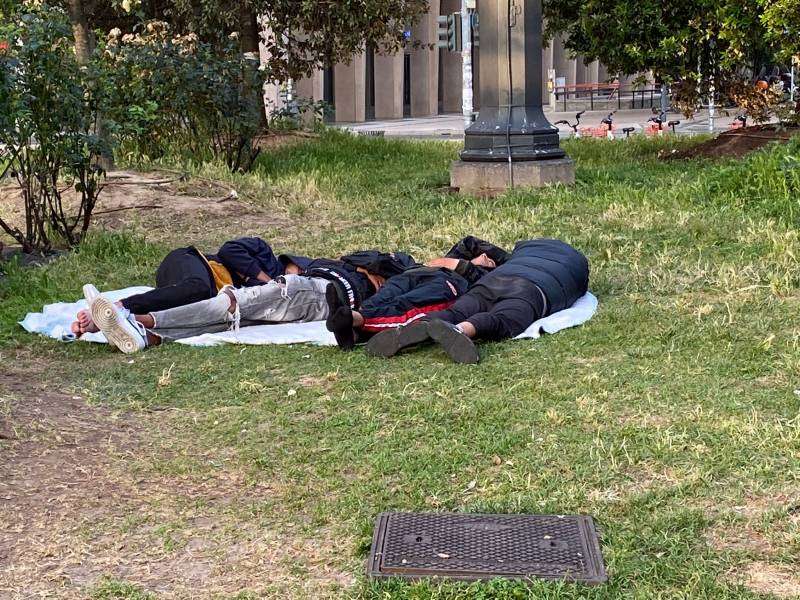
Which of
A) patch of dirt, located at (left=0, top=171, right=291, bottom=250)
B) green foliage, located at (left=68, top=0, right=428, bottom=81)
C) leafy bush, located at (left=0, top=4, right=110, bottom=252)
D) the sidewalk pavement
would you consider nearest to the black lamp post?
patch of dirt, located at (left=0, top=171, right=291, bottom=250)

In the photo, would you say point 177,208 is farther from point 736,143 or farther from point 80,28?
point 736,143

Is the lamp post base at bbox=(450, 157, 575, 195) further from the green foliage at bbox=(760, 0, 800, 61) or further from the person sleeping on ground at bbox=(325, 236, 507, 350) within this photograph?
the person sleeping on ground at bbox=(325, 236, 507, 350)

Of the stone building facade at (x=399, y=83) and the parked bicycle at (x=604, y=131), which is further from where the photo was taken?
the stone building facade at (x=399, y=83)

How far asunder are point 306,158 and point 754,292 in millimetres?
9043

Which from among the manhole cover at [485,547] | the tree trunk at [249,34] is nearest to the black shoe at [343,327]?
the manhole cover at [485,547]

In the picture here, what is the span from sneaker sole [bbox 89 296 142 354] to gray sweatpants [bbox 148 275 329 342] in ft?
0.67

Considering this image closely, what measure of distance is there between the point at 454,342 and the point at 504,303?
71cm

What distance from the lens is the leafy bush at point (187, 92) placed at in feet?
41.8

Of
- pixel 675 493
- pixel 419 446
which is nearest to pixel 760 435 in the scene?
pixel 675 493

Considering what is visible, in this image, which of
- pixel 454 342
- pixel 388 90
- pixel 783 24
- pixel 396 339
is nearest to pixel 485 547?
pixel 454 342

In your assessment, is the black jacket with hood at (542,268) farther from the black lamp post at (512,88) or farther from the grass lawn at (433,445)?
the black lamp post at (512,88)

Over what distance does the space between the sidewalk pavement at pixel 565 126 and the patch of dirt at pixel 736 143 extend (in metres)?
7.40

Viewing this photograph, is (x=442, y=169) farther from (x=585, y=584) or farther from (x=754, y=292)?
(x=585, y=584)

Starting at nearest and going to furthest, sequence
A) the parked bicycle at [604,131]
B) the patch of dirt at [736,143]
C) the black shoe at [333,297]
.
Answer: the black shoe at [333,297]
the patch of dirt at [736,143]
the parked bicycle at [604,131]
